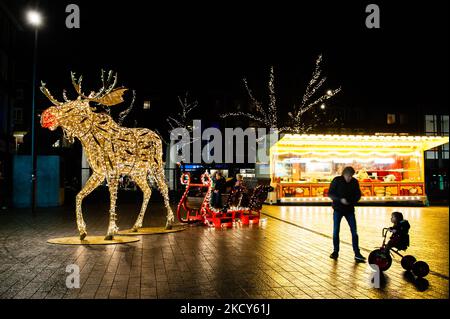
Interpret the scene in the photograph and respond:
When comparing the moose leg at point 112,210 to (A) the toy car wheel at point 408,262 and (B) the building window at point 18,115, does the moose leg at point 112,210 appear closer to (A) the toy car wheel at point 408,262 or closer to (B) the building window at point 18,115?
(A) the toy car wheel at point 408,262

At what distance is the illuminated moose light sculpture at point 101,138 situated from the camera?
32.0ft

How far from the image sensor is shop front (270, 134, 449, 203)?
77.2 feet

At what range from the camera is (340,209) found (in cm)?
845

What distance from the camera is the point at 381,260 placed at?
7090 millimetres

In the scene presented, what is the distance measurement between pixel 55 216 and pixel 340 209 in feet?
37.7

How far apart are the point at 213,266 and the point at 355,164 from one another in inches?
782

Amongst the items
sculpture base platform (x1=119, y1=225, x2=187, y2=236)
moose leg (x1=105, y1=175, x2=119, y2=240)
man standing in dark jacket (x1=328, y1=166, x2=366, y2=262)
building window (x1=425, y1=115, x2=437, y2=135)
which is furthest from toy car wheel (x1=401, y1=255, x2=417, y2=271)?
building window (x1=425, y1=115, x2=437, y2=135)

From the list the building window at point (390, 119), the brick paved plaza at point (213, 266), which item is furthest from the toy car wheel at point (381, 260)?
the building window at point (390, 119)

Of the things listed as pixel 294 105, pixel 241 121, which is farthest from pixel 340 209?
pixel 241 121

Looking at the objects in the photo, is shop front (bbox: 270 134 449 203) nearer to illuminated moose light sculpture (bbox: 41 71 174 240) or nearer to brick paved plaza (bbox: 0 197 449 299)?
brick paved plaza (bbox: 0 197 449 299)

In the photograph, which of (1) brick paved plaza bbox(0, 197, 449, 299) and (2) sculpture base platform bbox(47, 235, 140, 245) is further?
(2) sculpture base platform bbox(47, 235, 140, 245)

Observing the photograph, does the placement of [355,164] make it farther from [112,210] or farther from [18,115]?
[18,115]

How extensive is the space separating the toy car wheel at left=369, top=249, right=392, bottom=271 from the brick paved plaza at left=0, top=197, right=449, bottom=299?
Answer: 0.20m

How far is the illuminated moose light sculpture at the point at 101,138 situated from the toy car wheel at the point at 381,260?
587 centimetres
